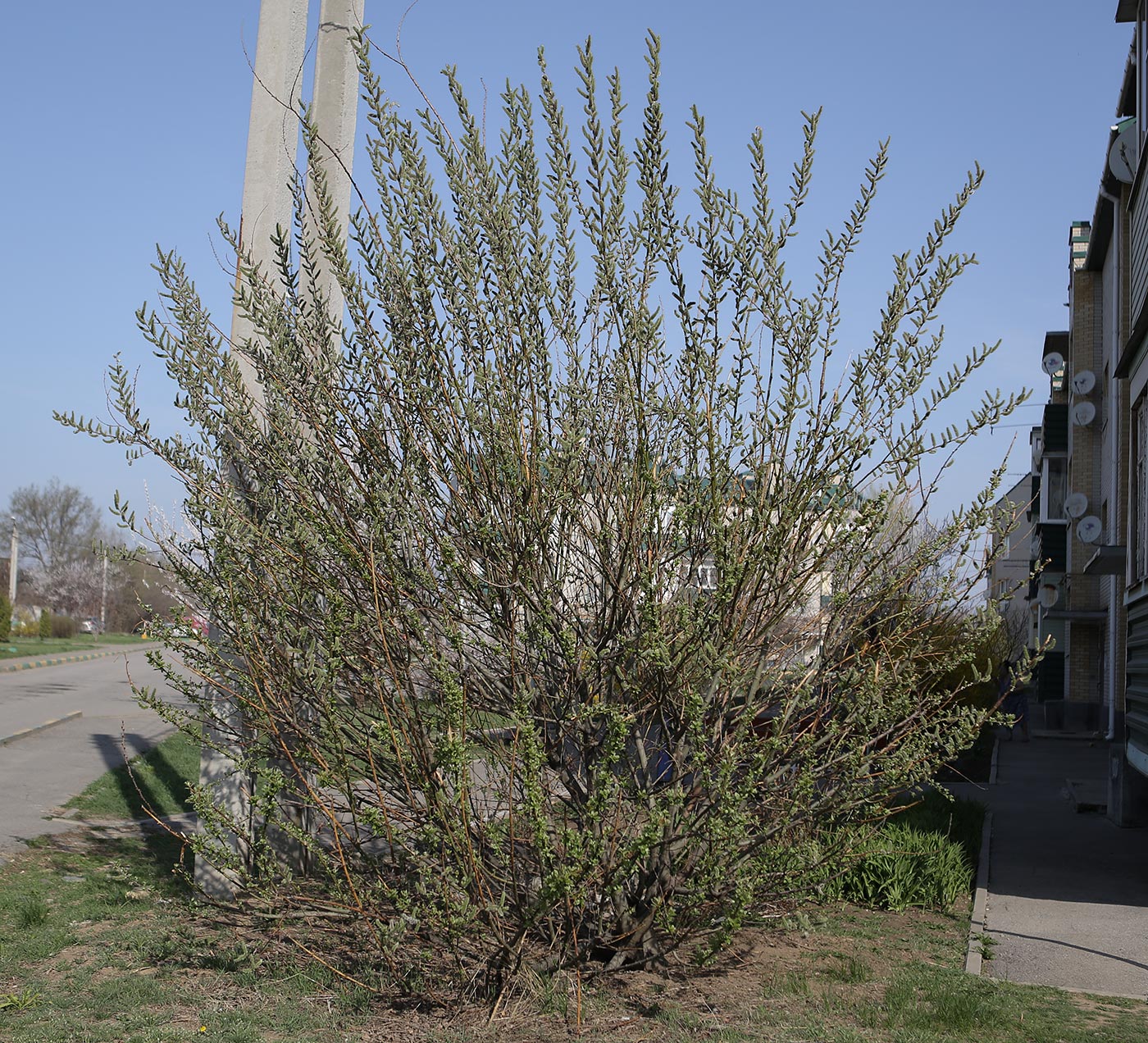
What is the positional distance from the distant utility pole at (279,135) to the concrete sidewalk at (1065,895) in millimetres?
4482

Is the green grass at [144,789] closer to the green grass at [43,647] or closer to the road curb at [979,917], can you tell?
the road curb at [979,917]

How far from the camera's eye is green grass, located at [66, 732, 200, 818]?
1070cm

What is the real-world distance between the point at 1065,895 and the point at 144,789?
842 cm

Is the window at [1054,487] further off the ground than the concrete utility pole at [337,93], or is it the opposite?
the window at [1054,487]

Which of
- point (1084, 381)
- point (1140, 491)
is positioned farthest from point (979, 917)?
point (1084, 381)

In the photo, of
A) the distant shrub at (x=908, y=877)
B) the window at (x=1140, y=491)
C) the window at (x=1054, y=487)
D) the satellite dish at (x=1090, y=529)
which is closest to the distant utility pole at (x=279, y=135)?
the distant shrub at (x=908, y=877)

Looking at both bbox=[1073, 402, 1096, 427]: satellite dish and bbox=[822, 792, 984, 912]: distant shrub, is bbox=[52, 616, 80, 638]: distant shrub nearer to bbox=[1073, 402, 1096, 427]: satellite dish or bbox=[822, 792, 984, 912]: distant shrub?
bbox=[1073, 402, 1096, 427]: satellite dish

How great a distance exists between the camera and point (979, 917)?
750 centimetres

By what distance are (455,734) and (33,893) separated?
159 inches

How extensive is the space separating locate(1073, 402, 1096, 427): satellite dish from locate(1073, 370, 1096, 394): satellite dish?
29 cm

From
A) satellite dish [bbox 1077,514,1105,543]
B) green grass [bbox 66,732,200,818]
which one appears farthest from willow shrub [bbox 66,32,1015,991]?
satellite dish [bbox 1077,514,1105,543]

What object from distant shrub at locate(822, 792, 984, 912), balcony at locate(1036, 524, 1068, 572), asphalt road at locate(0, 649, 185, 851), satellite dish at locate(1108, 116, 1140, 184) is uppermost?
satellite dish at locate(1108, 116, 1140, 184)

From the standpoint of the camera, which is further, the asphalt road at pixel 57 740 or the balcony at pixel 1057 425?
the balcony at pixel 1057 425

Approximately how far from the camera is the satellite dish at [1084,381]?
80.2 ft
